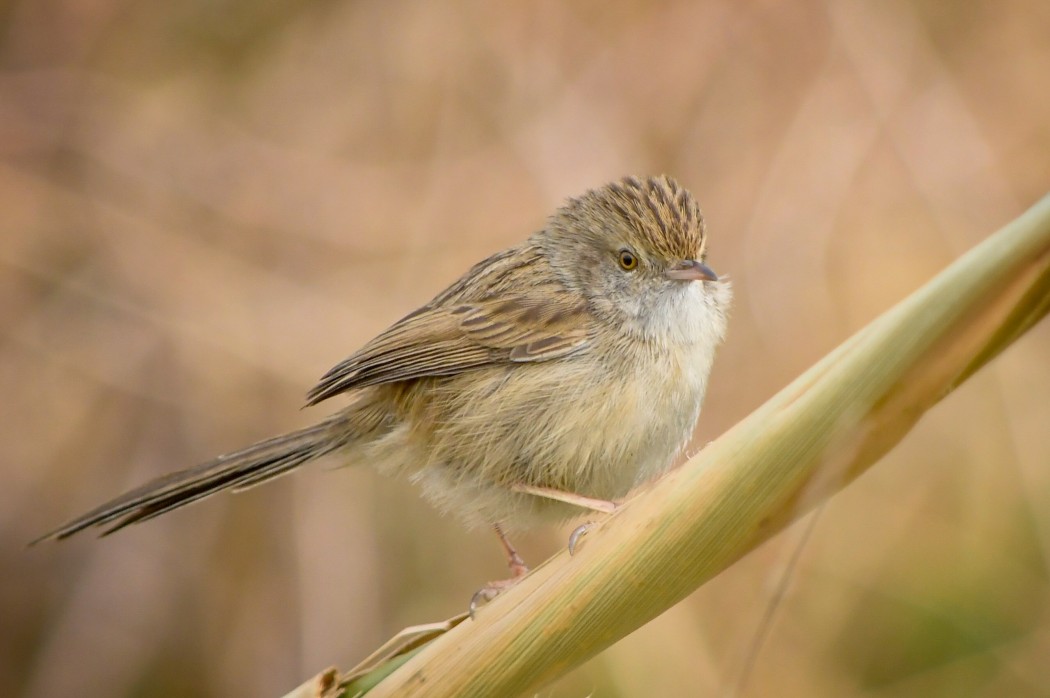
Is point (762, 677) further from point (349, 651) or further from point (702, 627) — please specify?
point (349, 651)

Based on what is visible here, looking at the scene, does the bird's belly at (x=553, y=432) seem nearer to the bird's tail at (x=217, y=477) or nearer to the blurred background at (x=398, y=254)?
the bird's tail at (x=217, y=477)

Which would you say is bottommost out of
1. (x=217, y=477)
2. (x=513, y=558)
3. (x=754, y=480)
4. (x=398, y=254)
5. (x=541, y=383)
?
(x=754, y=480)

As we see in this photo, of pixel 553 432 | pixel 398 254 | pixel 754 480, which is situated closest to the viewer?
pixel 754 480

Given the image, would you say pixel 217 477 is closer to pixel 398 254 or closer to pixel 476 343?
pixel 476 343

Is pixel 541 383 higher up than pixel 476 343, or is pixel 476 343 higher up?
pixel 476 343

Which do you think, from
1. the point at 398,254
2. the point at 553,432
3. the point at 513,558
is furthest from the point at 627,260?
the point at 398,254

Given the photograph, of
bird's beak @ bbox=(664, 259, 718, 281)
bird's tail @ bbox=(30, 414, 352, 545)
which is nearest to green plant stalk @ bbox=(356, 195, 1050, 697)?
bird's tail @ bbox=(30, 414, 352, 545)
